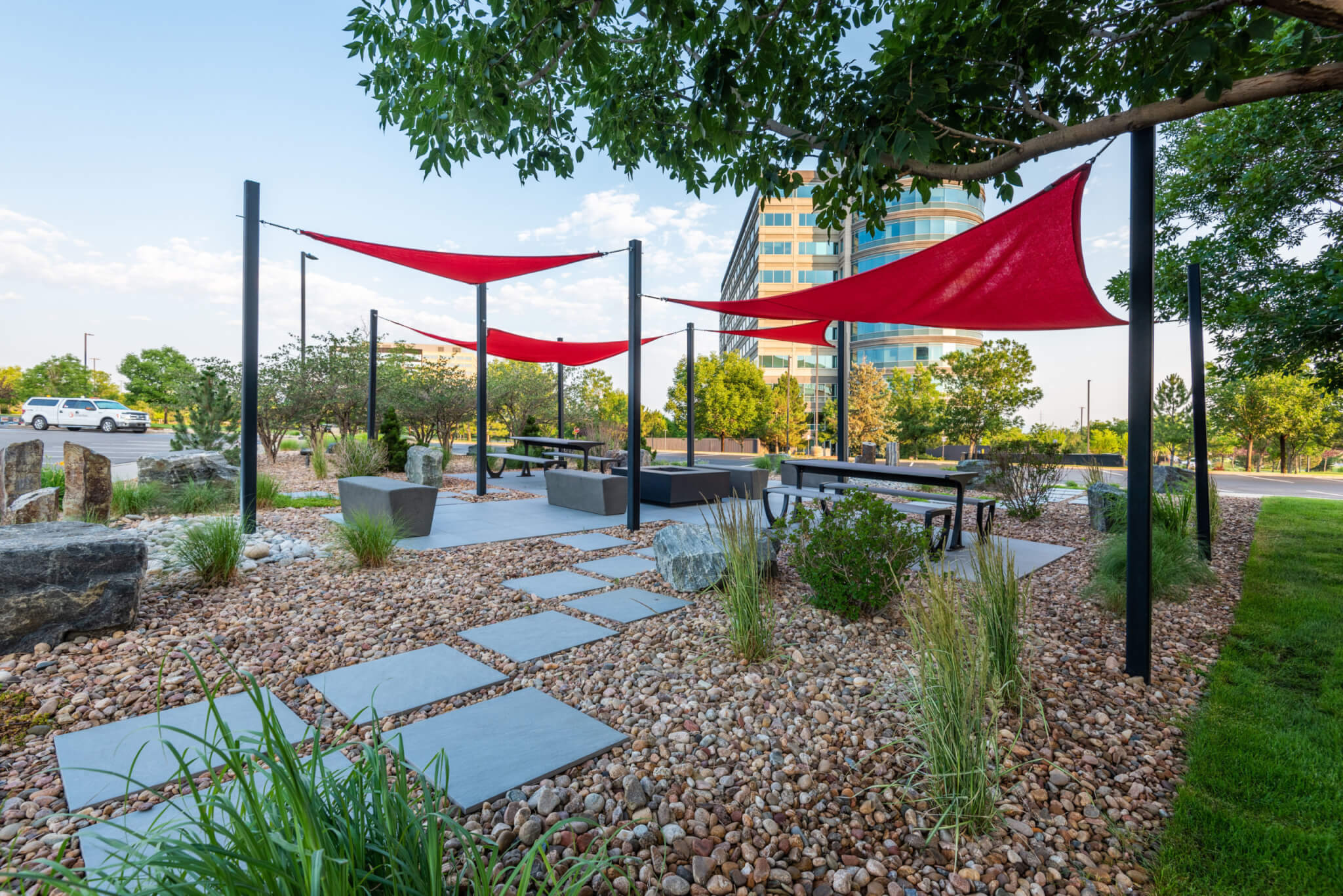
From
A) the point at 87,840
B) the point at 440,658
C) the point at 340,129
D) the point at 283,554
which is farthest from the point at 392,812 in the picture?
the point at 340,129

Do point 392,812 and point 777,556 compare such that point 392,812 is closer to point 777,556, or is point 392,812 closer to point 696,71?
point 696,71

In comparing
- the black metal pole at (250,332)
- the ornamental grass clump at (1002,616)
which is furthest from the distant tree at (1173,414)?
the black metal pole at (250,332)

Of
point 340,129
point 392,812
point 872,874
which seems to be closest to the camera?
point 392,812

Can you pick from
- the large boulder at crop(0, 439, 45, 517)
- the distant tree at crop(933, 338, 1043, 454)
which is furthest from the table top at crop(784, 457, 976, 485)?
the distant tree at crop(933, 338, 1043, 454)

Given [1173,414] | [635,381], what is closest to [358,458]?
[635,381]

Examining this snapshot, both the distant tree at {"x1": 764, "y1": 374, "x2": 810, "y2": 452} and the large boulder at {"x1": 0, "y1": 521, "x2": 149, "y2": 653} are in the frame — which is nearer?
the large boulder at {"x1": 0, "y1": 521, "x2": 149, "y2": 653}

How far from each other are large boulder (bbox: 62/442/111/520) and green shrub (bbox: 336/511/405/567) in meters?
2.37

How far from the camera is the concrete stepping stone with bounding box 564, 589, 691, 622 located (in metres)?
2.91

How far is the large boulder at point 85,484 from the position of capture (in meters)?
4.42

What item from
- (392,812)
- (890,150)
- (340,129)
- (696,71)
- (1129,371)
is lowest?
(392,812)

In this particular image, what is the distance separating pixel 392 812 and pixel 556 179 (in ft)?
10.7

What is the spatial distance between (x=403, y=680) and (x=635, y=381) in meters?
3.50

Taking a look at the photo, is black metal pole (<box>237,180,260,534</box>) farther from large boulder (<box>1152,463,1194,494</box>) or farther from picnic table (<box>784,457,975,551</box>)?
large boulder (<box>1152,463,1194,494</box>)

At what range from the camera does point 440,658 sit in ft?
7.71
